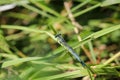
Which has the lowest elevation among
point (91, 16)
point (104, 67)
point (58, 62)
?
point (104, 67)

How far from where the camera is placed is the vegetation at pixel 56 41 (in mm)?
924

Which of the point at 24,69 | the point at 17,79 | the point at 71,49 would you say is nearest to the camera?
the point at 71,49

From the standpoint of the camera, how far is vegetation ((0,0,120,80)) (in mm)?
924

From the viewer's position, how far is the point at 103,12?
4.54ft

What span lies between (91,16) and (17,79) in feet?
1.92

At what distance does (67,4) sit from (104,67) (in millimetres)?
496

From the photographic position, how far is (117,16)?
1.31 meters

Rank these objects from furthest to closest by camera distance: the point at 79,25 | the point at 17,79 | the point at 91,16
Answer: the point at 91,16, the point at 79,25, the point at 17,79

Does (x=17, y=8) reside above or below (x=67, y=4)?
above

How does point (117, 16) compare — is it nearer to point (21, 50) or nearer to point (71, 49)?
point (21, 50)

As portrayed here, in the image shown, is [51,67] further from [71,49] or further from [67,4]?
[67,4]

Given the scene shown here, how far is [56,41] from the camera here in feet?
3.09

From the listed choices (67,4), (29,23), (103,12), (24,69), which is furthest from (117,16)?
(24,69)

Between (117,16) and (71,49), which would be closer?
(71,49)
